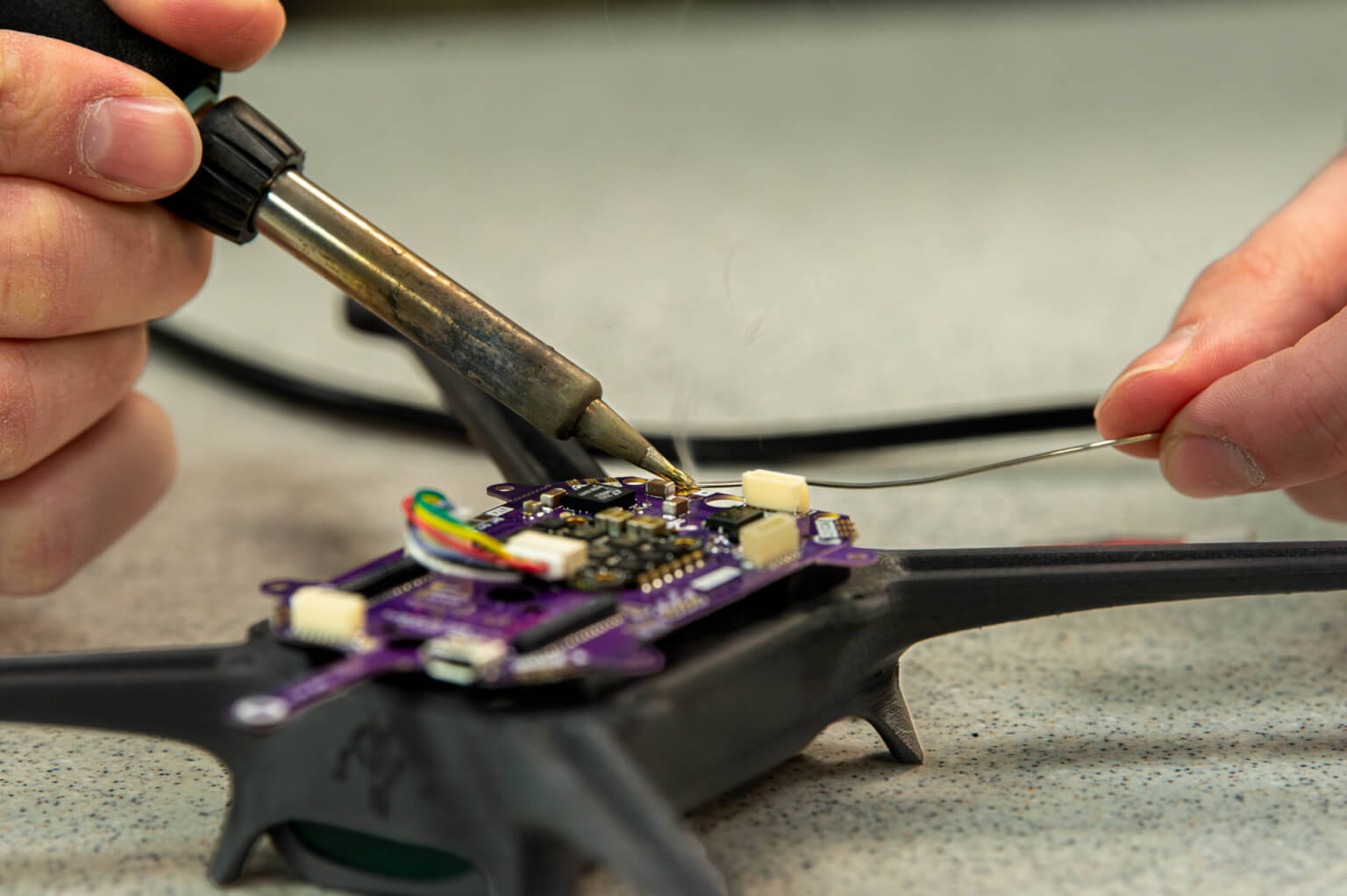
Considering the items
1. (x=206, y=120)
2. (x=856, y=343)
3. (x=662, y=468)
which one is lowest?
(x=856, y=343)

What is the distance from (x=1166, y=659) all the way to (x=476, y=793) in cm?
39

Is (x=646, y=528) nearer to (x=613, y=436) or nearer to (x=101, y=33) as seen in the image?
(x=613, y=436)

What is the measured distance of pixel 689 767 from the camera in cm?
42

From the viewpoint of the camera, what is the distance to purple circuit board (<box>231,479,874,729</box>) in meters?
0.39

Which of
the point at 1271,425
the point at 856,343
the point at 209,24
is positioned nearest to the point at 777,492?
the point at 1271,425

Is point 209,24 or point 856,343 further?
point 856,343

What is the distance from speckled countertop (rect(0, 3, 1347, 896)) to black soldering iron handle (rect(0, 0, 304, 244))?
237 mm

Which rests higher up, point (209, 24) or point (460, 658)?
point (209, 24)

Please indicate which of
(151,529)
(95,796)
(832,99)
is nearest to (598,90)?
(832,99)

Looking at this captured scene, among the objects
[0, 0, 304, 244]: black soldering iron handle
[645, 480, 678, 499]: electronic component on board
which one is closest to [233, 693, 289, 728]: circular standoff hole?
[645, 480, 678, 499]: electronic component on board

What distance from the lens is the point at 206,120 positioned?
24.7 inches

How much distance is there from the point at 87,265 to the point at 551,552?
35 cm

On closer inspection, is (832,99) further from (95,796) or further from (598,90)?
(95,796)

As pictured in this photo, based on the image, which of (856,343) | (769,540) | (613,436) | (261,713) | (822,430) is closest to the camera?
(261,713)
